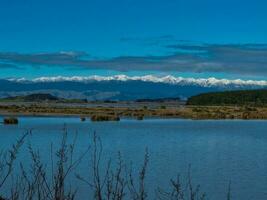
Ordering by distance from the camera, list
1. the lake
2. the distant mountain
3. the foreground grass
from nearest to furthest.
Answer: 1. the foreground grass
2. the lake
3. the distant mountain

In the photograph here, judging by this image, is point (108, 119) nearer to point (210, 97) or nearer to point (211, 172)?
point (211, 172)

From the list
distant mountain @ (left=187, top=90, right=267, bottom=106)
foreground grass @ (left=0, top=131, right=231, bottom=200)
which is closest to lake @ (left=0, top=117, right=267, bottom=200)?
foreground grass @ (left=0, top=131, right=231, bottom=200)

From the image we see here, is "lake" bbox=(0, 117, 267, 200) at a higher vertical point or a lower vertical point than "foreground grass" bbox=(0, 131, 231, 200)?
→ lower

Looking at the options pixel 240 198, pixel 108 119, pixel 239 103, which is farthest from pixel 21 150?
pixel 239 103

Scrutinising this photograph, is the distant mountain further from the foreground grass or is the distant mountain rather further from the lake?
the foreground grass

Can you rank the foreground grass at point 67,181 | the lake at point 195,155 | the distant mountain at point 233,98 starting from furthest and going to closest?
the distant mountain at point 233,98
the lake at point 195,155
the foreground grass at point 67,181

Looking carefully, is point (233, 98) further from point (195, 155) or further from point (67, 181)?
point (67, 181)

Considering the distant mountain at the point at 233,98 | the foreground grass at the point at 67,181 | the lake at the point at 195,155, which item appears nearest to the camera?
the foreground grass at the point at 67,181

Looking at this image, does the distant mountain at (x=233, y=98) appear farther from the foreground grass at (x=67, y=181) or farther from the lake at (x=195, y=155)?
the foreground grass at (x=67, y=181)

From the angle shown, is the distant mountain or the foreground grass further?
the distant mountain

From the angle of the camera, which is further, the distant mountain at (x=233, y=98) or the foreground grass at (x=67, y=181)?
the distant mountain at (x=233, y=98)

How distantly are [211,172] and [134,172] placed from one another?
3065 millimetres

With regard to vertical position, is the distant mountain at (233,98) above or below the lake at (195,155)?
above

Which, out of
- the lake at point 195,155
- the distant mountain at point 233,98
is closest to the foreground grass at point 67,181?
the lake at point 195,155
